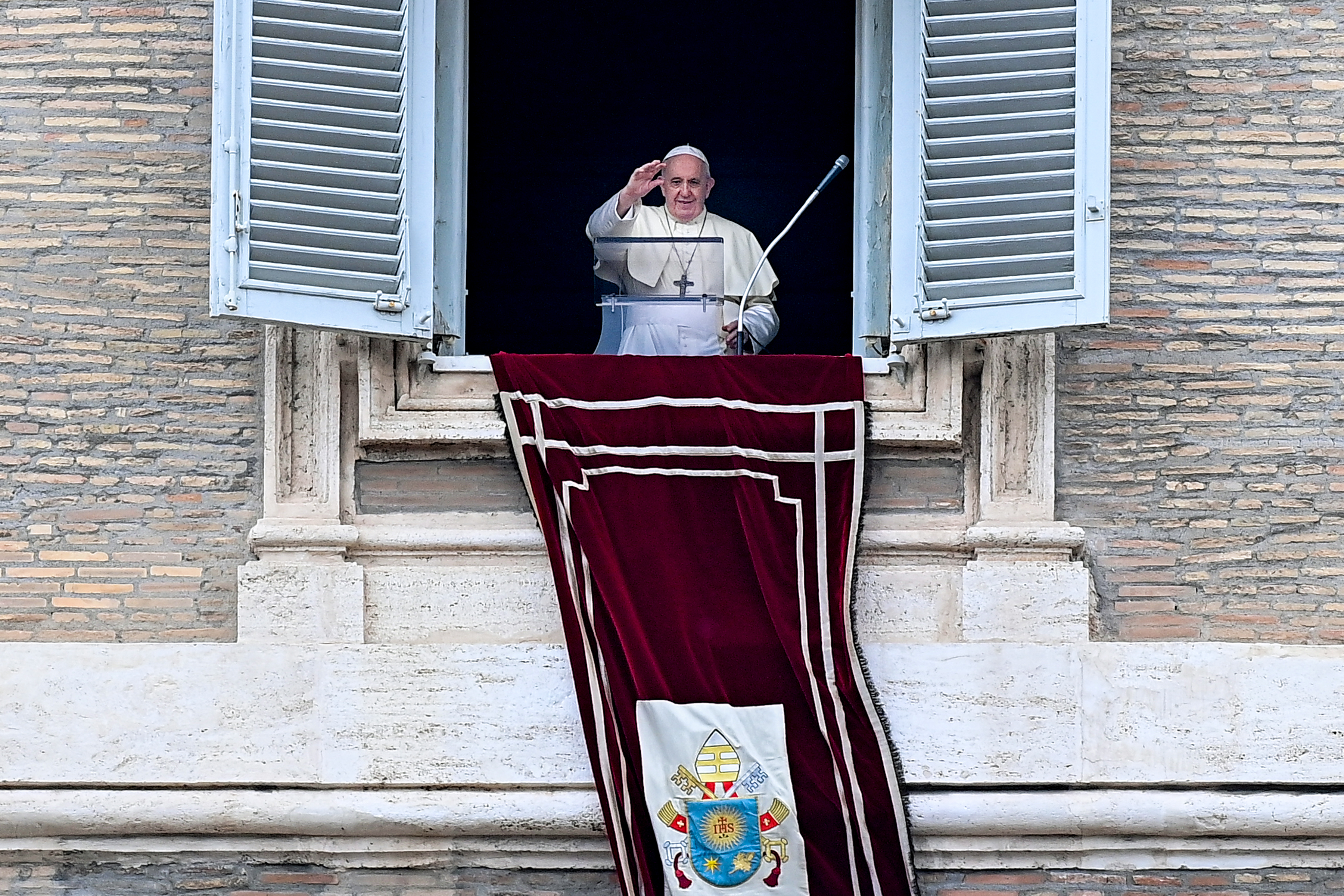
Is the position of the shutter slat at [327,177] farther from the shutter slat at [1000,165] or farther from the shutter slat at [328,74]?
the shutter slat at [1000,165]

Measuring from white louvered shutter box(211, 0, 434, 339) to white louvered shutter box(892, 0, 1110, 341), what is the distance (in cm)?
134

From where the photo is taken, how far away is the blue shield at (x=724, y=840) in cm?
525

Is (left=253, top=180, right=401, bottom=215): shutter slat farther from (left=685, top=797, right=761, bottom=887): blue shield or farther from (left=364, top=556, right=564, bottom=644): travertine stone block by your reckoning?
(left=685, top=797, right=761, bottom=887): blue shield

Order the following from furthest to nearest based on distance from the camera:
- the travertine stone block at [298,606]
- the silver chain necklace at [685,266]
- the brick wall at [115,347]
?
1. the silver chain necklace at [685,266]
2. the brick wall at [115,347]
3. the travertine stone block at [298,606]

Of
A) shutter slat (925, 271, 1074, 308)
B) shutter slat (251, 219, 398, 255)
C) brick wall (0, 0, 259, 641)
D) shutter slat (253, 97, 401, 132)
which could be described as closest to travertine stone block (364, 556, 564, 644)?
brick wall (0, 0, 259, 641)

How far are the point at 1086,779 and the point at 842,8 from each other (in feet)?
12.3

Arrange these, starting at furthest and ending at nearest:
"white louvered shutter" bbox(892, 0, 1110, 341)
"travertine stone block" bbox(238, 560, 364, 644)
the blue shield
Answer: "travertine stone block" bbox(238, 560, 364, 644) → "white louvered shutter" bbox(892, 0, 1110, 341) → the blue shield

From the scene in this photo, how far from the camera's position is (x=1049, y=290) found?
5.35 m

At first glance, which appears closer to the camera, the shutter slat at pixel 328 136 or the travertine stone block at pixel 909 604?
the shutter slat at pixel 328 136

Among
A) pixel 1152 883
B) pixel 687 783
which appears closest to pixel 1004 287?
pixel 687 783

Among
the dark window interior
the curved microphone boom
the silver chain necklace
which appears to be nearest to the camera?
the curved microphone boom

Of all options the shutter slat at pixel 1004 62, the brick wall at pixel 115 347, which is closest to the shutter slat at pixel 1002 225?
the shutter slat at pixel 1004 62

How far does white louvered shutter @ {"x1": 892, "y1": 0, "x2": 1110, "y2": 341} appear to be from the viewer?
5.36 meters

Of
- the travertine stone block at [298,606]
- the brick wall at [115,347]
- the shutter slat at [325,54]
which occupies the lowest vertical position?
the travertine stone block at [298,606]
